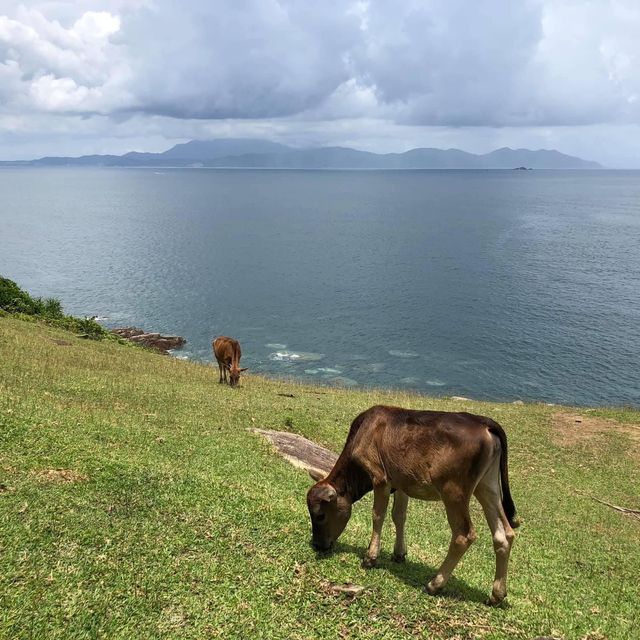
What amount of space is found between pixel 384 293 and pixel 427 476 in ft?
234

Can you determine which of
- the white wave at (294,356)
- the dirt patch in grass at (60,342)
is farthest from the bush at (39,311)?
the white wave at (294,356)

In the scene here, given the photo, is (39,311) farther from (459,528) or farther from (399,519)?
(459,528)

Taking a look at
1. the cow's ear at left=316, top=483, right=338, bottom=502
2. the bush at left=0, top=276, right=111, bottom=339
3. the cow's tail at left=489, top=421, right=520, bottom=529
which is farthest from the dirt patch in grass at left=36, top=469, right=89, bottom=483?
the bush at left=0, top=276, right=111, bottom=339

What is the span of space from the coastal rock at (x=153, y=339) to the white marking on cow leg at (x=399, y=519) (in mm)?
48941

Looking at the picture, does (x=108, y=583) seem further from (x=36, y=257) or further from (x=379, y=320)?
(x=36, y=257)

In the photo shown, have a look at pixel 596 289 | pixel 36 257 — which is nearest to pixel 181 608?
pixel 596 289

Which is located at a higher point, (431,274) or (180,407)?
(180,407)

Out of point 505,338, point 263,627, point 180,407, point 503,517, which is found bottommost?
point 505,338

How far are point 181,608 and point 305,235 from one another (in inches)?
4937

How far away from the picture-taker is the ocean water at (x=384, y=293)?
2149 inches

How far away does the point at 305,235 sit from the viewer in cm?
13238

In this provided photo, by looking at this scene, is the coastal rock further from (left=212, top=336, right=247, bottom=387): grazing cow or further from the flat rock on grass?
the flat rock on grass

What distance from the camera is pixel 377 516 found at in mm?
10188

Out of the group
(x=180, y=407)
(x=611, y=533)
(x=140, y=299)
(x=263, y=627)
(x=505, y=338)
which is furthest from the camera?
(x=140, y=299)
